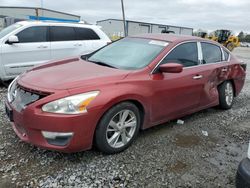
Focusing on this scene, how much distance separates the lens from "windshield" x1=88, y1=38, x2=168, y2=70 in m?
3.46

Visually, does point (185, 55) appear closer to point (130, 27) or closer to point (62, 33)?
point (62, 33)

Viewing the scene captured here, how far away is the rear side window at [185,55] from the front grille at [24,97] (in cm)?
179

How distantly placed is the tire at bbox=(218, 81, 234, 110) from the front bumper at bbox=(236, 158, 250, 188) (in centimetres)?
301

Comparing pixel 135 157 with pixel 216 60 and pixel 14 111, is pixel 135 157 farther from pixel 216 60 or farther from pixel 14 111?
pixel 216 60

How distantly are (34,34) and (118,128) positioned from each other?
14.7 ft

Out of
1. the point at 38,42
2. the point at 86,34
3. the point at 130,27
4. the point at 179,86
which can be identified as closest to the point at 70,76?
the point at 179,86

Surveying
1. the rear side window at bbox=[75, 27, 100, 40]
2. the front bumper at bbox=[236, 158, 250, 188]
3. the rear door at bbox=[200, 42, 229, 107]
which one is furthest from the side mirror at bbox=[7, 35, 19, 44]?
the front bumper at bbox=[236, 158, 250, 188]

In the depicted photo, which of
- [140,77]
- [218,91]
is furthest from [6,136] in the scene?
[218,91]

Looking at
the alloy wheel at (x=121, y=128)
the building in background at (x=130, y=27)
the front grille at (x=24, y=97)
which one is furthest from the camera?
the building in background at (x=130, y=27)

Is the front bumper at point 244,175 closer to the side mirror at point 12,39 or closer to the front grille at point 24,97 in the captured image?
the front grille at point 24,97

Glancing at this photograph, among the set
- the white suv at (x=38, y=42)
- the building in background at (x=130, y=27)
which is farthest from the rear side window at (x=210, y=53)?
the building in background at (x=130, y=27)

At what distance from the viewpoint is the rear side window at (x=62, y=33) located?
6.64 meters

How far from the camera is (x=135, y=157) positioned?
10.0 ft

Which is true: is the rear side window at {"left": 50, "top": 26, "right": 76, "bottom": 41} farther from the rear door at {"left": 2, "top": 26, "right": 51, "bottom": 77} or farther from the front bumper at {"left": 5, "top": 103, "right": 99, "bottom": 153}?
the front bumper at {"left": 5, "top": 103, "right": 99, "bottom": 153}
